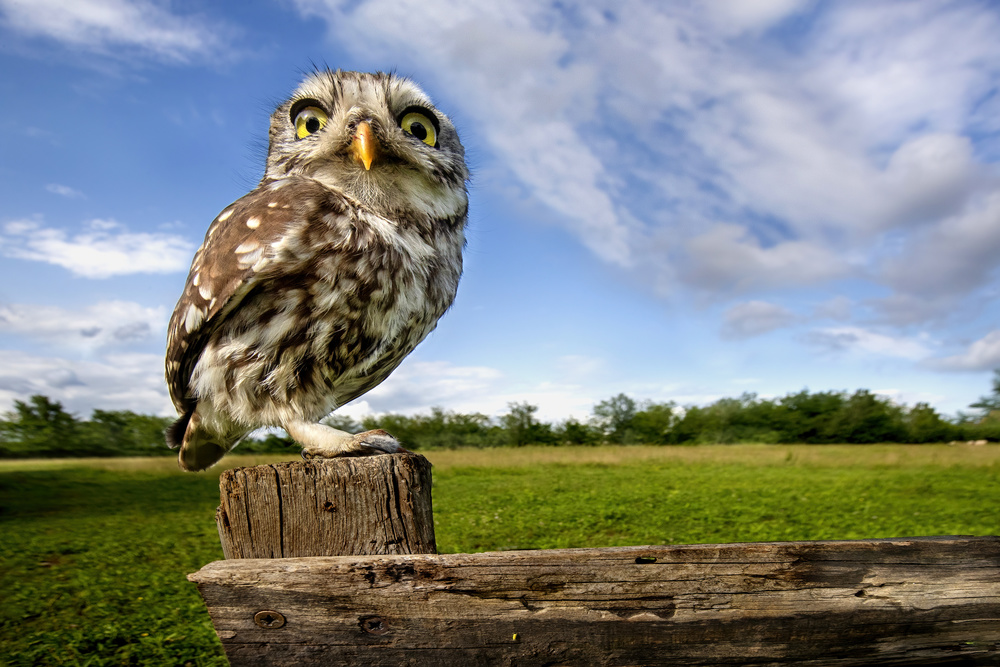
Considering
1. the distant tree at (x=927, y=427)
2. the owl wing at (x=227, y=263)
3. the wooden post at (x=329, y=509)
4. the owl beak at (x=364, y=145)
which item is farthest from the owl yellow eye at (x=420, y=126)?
the distant tree at (x=927, y=427)

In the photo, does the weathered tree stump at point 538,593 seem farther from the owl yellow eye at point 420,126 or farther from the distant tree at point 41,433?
the distant tree at point 41,433

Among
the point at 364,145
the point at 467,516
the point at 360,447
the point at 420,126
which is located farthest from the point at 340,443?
the point at 467,516

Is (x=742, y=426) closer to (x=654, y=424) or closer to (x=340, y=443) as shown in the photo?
(x=654, y=424)

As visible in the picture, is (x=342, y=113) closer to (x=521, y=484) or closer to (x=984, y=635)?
(x=984, y=635)

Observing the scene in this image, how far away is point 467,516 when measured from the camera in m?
9.53

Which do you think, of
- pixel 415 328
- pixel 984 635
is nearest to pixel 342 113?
pixel 415 328

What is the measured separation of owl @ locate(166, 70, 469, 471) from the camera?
2306 mm

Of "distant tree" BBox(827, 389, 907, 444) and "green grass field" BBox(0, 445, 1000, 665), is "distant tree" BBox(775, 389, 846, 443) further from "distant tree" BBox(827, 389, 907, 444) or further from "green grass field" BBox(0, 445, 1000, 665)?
"green grass field" BBox(0, 445, 1000, 665)

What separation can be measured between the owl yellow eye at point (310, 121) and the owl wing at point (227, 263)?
1.00ft

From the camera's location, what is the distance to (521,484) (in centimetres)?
1345

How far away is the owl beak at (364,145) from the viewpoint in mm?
2402

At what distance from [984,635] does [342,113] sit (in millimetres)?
3091

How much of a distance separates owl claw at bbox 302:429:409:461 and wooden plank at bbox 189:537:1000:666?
45 cm

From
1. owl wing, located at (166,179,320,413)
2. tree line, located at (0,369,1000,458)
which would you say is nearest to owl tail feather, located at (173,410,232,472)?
owl wing, located at (166,179,320,413)
